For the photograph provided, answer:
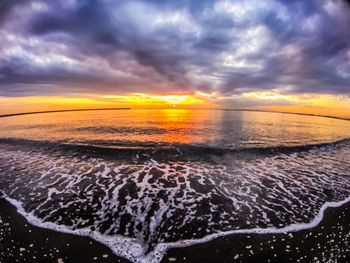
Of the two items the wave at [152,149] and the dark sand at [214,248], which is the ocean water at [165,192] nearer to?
the wave at [152,149]

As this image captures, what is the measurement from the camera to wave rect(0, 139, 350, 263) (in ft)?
26.1

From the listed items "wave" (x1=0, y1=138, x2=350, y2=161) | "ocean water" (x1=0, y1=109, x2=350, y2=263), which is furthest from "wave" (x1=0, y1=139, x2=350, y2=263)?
"wave" (x1=0, y1=138, x2=350, y2=161)

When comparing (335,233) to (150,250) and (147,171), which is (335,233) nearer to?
(150,250)

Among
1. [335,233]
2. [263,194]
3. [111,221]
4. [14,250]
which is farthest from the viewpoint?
[263,194]

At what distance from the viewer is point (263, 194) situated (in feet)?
37.3

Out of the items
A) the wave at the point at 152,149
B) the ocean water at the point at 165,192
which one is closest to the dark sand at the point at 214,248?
the ocean water at the point at 165,192

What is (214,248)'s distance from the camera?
6863mm

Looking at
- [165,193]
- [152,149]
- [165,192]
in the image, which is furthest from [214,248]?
[152,149]

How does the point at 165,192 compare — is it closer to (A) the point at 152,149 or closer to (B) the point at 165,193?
(B) the point at 165,193

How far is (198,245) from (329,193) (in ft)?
28.4

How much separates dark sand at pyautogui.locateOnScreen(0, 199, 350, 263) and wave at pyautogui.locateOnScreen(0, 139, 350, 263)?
0.42 meters

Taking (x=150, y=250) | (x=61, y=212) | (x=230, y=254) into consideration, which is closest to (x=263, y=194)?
(x=230, y=254)

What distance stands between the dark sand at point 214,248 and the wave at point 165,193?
0.42 meters

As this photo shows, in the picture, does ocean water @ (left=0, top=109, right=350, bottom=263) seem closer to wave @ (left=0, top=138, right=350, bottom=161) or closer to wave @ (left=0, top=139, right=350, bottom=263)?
wave @ (left=0, top=139, right=350, bottom=263)
